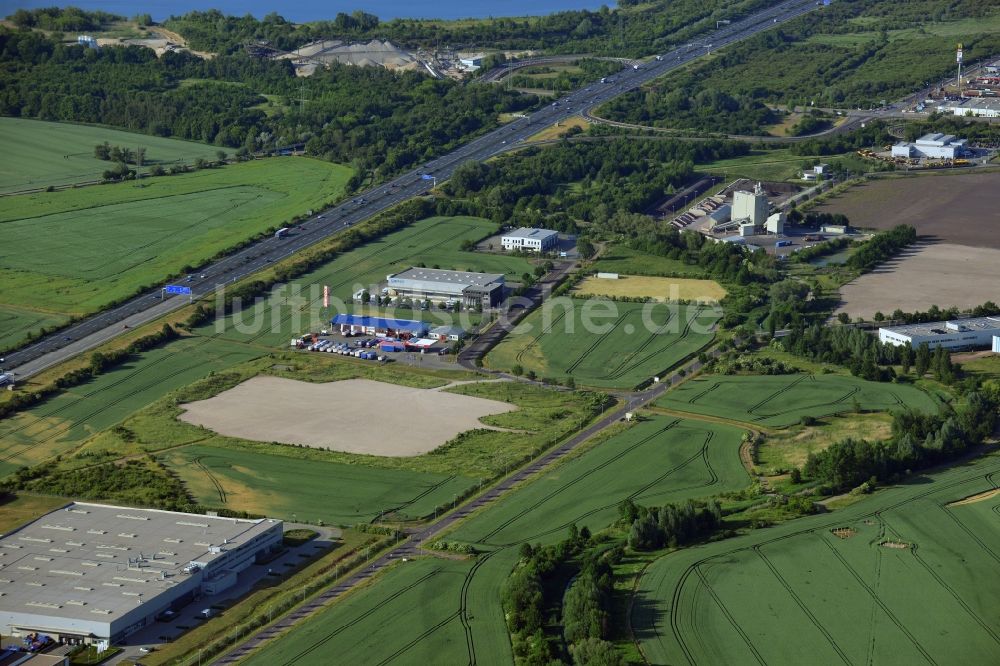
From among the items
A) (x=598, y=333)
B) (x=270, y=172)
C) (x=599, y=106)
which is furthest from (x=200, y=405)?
(x=599, y=106)

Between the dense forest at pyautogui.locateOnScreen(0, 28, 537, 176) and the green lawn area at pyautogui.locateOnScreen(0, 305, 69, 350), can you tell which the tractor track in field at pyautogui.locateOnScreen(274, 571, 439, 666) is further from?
the dense forest at pyautogui.locateOnScreen(0, 28, 537, 176)

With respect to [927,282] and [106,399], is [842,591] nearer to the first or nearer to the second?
[106,399]

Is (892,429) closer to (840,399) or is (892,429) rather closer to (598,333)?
(840,399)

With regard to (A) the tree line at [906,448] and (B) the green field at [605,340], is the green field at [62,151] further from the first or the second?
(A) the tree line at [906,448]

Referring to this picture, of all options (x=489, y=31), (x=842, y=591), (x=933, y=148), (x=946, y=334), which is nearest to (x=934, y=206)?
(x=933, y=148)

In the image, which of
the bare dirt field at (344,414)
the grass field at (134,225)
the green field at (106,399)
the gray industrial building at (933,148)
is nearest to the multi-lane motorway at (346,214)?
the grass field at (134,225)

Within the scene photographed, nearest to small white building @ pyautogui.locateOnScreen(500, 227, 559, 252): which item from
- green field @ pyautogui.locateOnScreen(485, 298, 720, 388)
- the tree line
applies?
green field @ pyautogui.locateOnScreen(485, 298, 720, 388)
